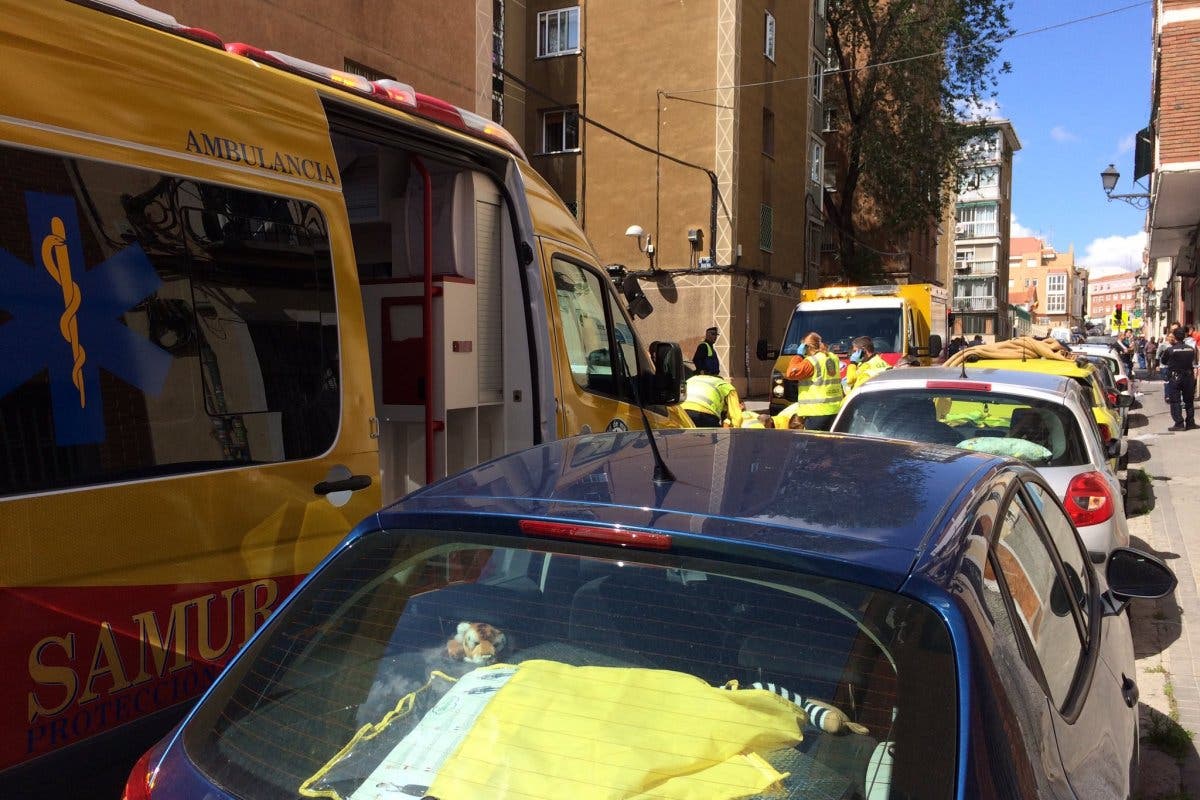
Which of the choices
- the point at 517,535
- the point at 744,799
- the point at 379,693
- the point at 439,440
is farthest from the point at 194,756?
the point at 439,440

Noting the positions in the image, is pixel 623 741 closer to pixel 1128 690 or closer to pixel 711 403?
A: pixel 1128 690

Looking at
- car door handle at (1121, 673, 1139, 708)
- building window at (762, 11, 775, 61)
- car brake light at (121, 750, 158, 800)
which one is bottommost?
car door handle at (1121, 673, 1139, 708)

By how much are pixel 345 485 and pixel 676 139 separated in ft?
70.2

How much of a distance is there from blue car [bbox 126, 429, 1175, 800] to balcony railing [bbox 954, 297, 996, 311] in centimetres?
6742

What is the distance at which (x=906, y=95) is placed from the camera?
2933 centimetres

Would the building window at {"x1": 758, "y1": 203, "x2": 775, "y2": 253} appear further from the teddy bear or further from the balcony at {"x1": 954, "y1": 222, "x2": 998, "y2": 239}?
the balcony at {"x1": 954, "y1": 222, "x2": 998, "y2": 239}

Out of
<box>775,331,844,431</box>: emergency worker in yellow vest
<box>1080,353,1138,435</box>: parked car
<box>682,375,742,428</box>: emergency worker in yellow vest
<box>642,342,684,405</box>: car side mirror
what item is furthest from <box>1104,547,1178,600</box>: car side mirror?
<box>1080,353,1138,435</box>: parked car

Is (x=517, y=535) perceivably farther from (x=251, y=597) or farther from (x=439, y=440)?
(x=439, y=440)

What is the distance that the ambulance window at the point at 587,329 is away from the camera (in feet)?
18.0

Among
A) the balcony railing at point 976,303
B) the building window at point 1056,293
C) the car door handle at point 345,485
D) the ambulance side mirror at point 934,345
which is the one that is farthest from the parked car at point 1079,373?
the building window at point 1056,293

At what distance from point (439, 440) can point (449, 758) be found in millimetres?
3385

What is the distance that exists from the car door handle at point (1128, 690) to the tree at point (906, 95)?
27.9m

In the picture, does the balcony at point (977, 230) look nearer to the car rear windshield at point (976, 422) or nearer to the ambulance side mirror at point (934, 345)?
the ambulance side mirror at point (934, 345)

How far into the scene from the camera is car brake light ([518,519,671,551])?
66.9 inches
